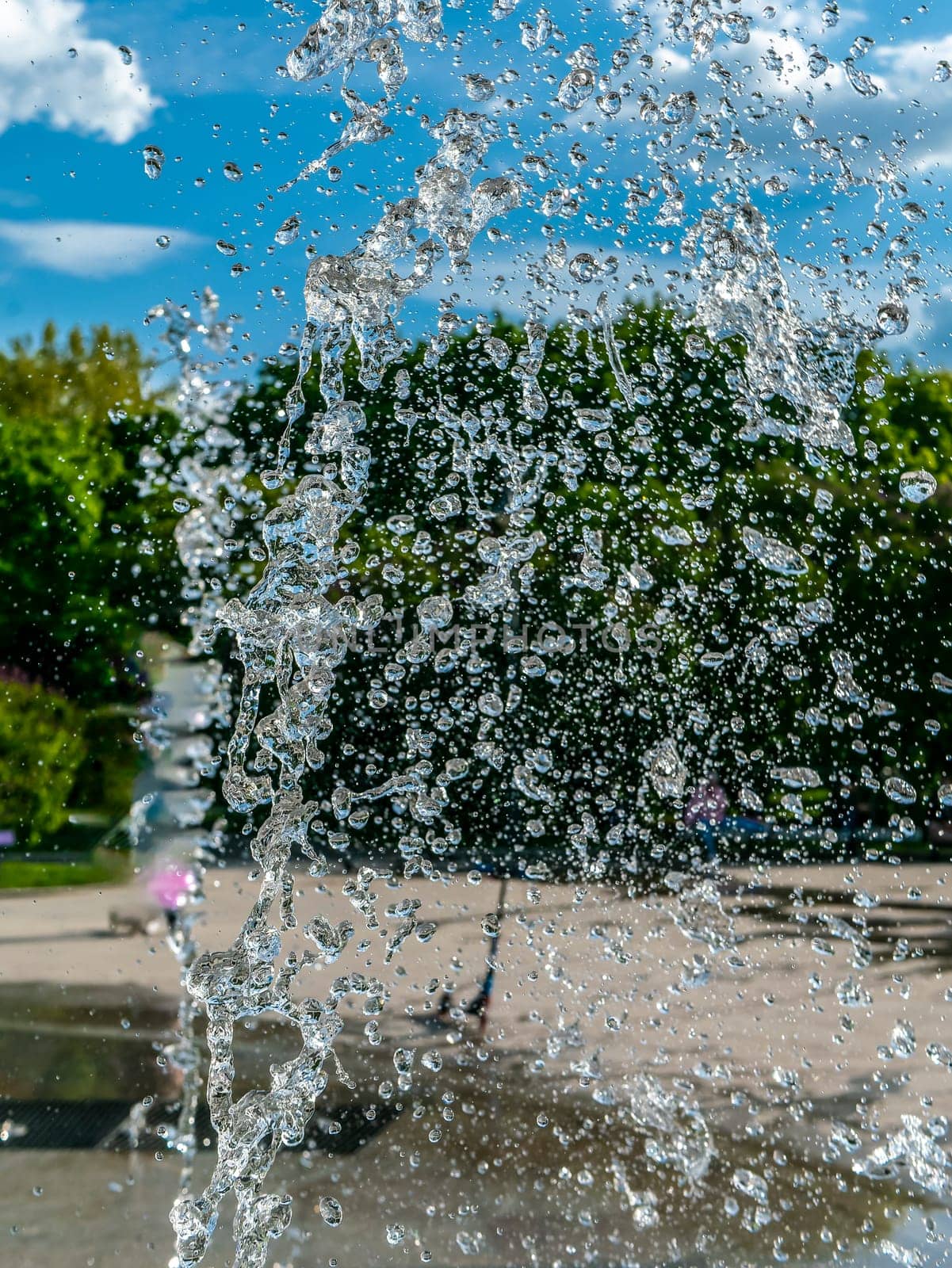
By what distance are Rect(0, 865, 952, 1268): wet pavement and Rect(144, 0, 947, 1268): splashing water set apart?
0.33ft

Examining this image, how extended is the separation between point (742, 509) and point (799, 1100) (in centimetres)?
508

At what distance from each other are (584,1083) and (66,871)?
9.48 m

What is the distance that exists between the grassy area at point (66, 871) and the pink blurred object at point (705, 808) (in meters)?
6.44

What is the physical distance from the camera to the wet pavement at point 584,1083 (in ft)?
11.9

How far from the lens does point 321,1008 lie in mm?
4035

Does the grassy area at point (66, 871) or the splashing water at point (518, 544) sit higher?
the splashing water at point (518, 544)

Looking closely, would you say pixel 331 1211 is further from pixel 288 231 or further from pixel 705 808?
pixel 705 808

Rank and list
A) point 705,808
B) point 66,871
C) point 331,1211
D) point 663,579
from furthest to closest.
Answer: point 66,871, point 663,579, point 705,808, point 331,1211

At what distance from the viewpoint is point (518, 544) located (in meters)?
6.08

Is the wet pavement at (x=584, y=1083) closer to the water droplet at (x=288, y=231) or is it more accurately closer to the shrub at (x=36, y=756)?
the water droplet at (x=288, y=231)

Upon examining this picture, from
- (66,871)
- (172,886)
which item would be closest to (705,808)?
(172,886)

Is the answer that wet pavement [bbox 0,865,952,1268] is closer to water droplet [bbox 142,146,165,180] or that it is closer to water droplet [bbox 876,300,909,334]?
water droplet [bbox 876,300,909,334]

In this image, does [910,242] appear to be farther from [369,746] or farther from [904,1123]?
[369,746]

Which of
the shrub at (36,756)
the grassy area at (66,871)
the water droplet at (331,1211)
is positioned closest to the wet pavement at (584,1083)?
→ the water droplet at (331,1211)
